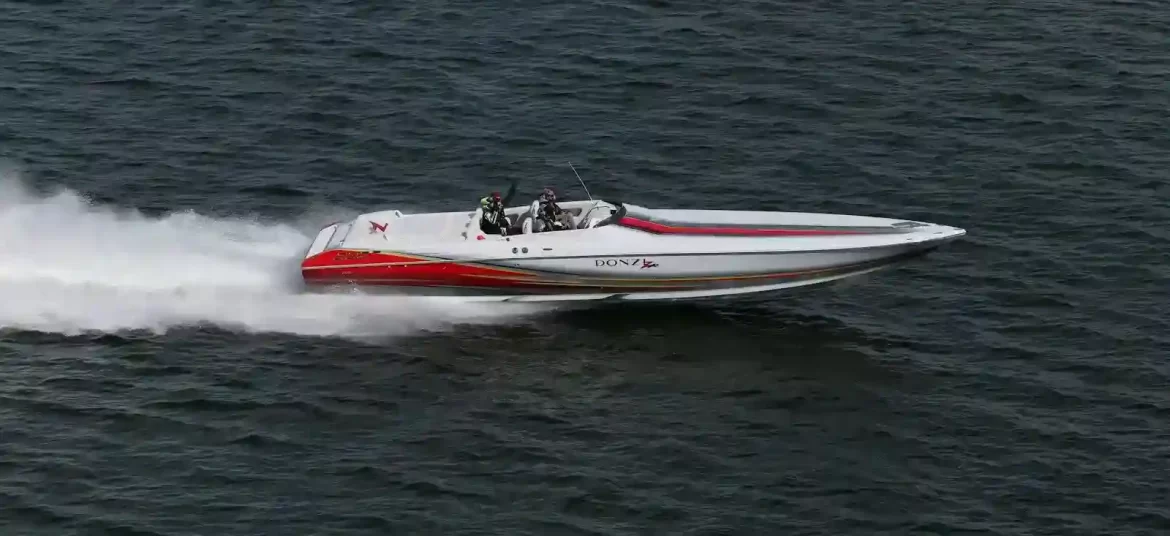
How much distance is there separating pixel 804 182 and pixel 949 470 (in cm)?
1265

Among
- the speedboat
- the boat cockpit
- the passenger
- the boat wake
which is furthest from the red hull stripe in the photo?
the boat wake

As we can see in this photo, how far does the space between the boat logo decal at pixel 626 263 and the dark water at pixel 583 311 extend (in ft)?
4.85

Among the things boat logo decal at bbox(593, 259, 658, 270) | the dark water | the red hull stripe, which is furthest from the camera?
the red hull stripe

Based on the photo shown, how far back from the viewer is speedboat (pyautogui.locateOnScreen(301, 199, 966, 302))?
3169 centimetres

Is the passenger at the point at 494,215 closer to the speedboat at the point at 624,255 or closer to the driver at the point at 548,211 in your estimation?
the speedboat at the point at 624,255

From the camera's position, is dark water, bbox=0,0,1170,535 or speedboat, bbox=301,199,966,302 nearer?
dark water, bbox=0,0,1170,535

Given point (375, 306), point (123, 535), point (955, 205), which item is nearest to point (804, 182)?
point (955, 205)

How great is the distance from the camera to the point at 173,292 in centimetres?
3322

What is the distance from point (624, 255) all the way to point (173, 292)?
8.78m

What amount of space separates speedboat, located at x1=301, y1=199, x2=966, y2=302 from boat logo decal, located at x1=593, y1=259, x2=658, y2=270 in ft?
Answer: 0.06

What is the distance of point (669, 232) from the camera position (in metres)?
32.0

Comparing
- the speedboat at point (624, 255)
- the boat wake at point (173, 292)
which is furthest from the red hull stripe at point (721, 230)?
the boat wake at point (173, 292)

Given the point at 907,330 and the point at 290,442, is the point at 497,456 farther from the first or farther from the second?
the point at 907,330

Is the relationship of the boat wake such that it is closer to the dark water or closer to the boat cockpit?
the dark water
